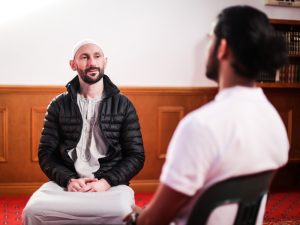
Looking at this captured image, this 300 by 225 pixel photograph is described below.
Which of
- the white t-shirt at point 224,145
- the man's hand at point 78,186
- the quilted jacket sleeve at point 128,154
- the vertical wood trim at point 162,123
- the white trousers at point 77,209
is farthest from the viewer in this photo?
the vertical wood trim at point 162,123

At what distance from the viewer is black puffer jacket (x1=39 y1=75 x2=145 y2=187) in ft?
7.87

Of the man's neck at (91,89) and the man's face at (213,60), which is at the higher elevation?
the man's face at (213,60)

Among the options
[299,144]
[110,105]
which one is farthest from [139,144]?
[299,144]

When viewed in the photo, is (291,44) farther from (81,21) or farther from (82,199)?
(82,199)

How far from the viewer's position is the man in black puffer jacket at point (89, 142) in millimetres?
2279

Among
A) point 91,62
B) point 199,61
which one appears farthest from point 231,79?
point 199,61

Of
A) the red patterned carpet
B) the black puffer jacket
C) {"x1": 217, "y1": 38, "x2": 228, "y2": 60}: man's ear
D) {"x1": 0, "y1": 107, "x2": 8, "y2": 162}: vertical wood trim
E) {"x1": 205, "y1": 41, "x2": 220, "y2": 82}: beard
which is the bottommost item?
the red patterned carpet

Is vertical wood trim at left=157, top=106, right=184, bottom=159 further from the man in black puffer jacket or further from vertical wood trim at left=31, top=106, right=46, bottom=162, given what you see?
the man in black puffer jacket

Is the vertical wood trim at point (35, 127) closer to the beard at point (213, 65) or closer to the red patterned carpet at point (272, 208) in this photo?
the red patterned carpet at point (272, 208)

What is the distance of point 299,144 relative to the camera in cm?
461

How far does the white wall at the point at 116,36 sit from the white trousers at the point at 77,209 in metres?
2.13

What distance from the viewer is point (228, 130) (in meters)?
1.05

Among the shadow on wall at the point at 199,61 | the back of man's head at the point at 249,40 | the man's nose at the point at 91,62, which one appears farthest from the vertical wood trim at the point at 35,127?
the back of man's head at the point at 249,40

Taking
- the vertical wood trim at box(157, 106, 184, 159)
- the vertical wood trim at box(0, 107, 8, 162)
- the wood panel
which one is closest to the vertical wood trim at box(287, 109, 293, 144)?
the wood panel
